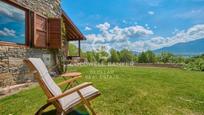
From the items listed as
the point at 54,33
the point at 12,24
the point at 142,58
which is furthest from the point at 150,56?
the point at 12,24

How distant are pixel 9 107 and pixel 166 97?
10.4 feet

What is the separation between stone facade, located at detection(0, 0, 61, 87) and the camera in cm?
642

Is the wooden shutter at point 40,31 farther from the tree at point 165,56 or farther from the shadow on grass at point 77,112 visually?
the tree at point 165,56

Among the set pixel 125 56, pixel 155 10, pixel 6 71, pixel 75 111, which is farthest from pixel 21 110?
pixel 155 10

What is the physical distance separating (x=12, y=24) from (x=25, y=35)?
711 millimetres

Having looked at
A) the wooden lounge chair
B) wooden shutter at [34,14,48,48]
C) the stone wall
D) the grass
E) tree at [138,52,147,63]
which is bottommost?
the grass

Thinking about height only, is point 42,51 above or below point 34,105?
above

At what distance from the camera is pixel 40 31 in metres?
8.36

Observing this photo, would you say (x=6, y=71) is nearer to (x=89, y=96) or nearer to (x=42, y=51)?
(x=42, y=51)

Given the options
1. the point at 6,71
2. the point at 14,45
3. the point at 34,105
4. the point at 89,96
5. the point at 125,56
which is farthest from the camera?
the point at 125,56

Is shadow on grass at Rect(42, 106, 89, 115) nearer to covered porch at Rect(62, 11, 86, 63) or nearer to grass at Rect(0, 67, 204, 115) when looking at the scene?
grass at Rect(0, 67, 204, 115)

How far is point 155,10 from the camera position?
28.7 metres

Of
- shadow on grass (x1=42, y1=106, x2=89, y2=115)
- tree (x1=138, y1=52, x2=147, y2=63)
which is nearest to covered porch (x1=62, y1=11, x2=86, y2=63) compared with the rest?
shadow on grass (x1=42, y1=106, x2=89, y2=115)

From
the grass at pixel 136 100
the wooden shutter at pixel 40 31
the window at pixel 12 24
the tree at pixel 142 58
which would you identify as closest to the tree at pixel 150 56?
the tree at pixel 142 58
